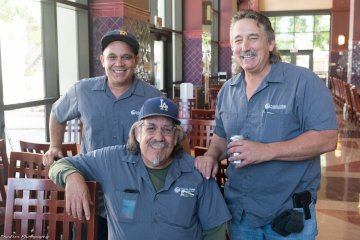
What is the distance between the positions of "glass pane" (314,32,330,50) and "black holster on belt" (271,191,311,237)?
1940 centimetres

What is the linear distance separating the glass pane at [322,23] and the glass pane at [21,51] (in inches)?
673

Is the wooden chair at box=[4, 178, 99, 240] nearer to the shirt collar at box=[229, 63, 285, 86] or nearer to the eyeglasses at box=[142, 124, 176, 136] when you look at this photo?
the eyeglasses at box=[142, 124, 176, 136]

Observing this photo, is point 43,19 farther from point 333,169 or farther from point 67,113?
point 333,169

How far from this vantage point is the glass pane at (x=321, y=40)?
64.2ft

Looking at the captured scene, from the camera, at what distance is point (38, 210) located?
1.70 meters

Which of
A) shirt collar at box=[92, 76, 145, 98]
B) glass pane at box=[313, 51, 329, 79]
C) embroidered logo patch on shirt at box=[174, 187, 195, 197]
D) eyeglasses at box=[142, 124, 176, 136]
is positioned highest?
glass pane at box=[313, 51, 329, 79]

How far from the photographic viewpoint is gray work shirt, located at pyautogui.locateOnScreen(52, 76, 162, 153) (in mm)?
2225

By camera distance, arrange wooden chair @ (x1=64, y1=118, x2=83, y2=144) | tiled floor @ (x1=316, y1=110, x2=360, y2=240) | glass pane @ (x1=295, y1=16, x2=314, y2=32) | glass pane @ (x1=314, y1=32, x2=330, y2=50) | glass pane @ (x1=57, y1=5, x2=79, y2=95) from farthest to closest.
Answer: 1. glass pane @ (x1=295, y1=16, x2=314, y2=32)
2. glass pane @ (x1=314, y1=32, x2=330, y2=50)
3. glass pane @ (x1=57, y1=5, x2=79, y2=95)
4. wooden chair @ (x1=64, y1=118, x2=83, y2=144)
5. tiled floor @ (x1=316, y1=110, x2=360, y2=240)

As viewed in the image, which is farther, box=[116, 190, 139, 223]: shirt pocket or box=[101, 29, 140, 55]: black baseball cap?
box=[101, 29, 140, 55]: black baseball cap

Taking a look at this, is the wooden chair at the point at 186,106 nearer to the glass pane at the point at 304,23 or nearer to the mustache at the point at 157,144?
the mustache at the point at 157,144

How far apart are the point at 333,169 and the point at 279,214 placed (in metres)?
4.36

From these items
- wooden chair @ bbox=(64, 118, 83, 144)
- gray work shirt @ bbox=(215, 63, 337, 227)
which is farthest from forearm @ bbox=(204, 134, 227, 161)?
wooden chair @ bbox=(64, 118, 83, 144)

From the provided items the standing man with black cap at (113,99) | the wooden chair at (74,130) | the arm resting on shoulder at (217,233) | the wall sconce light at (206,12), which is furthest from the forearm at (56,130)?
the wall sconce light at (206,12)

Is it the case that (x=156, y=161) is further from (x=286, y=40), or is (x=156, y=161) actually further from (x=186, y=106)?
(x=286, y=40)
